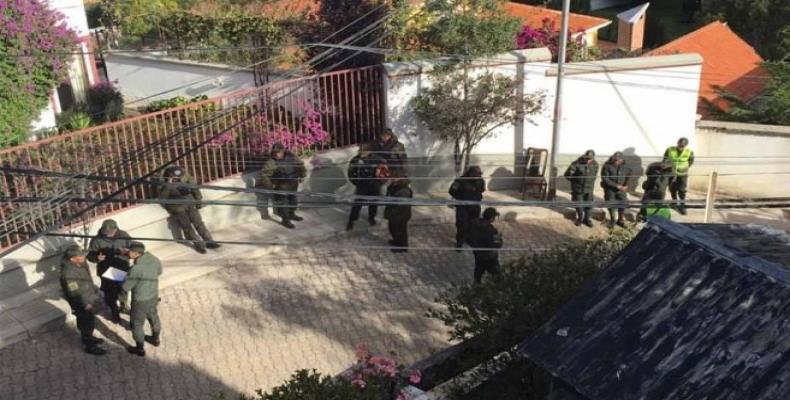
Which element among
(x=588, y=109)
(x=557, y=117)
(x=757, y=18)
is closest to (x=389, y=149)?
(x=557, y=117)

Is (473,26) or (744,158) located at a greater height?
(473,26)

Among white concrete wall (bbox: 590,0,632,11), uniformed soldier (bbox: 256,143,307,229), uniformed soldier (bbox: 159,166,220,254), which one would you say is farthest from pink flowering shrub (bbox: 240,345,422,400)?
white concrete wall (bbox: 590,0,632,11)

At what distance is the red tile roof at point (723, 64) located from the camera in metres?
17.4

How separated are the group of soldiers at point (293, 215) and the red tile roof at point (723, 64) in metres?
5.82

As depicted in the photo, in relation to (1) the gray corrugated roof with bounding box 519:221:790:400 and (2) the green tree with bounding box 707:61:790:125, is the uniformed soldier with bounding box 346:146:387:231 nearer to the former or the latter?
(1) the gray corrugated roof with bounding box 519:221:790:400

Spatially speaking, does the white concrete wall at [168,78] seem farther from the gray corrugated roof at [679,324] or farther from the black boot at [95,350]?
the gray corrugated roof at [679,324]

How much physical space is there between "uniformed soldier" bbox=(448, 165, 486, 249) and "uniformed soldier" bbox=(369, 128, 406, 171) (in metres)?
Result: 1.13

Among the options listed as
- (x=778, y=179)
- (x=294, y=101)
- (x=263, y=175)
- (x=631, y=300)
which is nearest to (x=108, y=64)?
(x=294, y=101)

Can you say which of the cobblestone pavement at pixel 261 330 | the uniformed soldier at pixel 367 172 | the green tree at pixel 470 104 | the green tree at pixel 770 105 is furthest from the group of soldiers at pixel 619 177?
the green tree at pixel 770 105

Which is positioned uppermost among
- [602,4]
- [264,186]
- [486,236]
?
[602,4]

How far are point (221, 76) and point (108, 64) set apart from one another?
3.94 metres

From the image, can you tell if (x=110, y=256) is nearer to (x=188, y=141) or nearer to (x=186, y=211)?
(x=186, y=211)

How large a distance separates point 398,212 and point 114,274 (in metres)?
3.89

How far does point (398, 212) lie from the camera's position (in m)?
10.7
